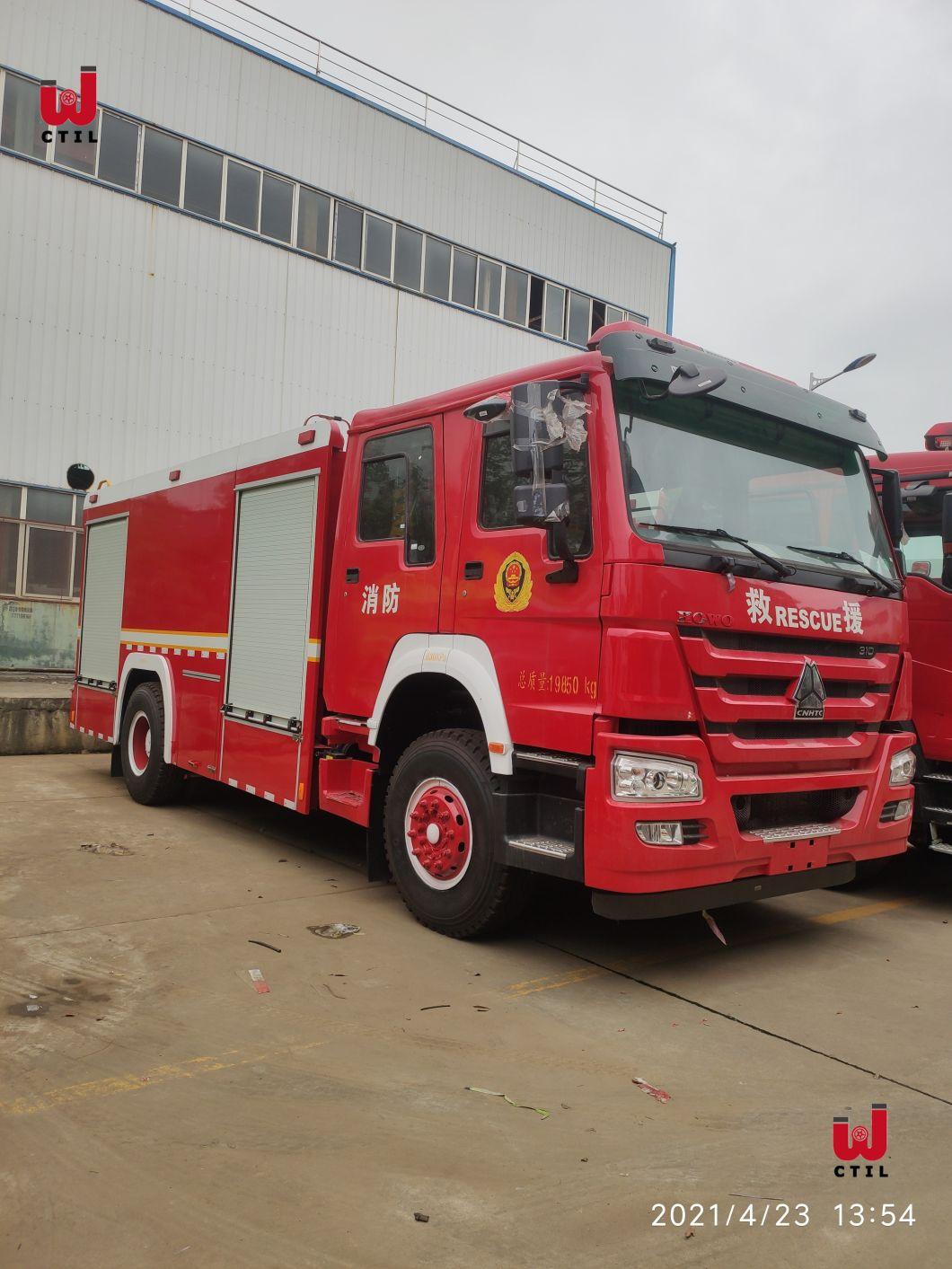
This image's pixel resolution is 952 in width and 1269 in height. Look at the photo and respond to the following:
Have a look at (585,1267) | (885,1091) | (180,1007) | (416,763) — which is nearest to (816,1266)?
(585,1267)

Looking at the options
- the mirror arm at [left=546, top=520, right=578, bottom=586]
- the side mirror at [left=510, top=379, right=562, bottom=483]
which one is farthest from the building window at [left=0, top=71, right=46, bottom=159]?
the mirror arm at [left=546, top=520, right=578, bottom=586]

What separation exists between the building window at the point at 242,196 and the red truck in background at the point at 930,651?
13.6 meters

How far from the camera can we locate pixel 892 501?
18.6 ft

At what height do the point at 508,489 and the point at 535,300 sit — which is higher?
the point at 535,300

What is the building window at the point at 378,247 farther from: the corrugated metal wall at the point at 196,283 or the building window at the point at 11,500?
the building window at the point at 11,500

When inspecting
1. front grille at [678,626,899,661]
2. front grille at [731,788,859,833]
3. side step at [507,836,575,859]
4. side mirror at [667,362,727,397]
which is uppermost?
side mirror at [667,362,727,397]

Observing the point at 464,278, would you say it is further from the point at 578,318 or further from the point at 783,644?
the point at 783,644

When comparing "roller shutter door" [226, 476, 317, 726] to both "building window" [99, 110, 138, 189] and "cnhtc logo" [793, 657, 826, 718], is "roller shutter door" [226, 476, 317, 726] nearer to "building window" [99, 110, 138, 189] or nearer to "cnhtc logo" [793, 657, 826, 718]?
"cnhtc logo" [793, 657, 826, 718]

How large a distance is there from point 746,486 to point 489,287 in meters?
16.6

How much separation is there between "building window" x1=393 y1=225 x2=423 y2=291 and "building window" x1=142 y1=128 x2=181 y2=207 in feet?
13.8

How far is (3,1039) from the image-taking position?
3.70 meters

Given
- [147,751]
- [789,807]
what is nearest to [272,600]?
[147,751]

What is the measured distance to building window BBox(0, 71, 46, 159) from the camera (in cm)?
Result: 1452

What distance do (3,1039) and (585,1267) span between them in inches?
90.8
